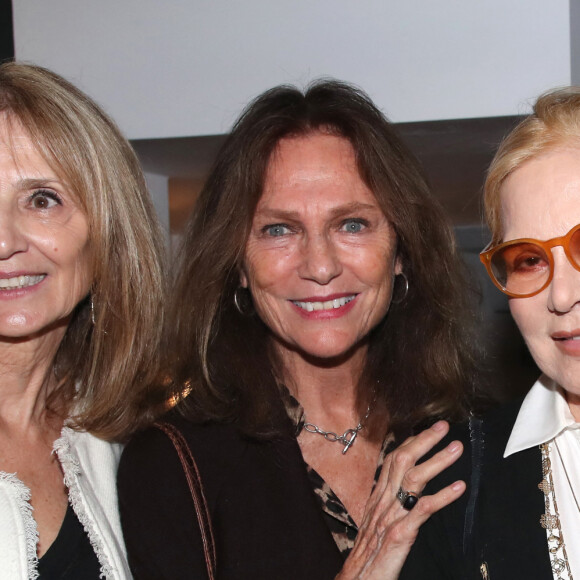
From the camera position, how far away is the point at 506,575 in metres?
1.78

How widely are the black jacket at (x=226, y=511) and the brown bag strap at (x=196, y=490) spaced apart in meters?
0.02

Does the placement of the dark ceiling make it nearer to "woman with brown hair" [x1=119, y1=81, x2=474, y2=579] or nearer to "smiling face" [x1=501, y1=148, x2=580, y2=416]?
"woman with brown hair" [x1=119, y1=81, x2=474, y2=579]

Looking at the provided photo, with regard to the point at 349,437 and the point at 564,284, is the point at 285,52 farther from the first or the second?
the point at 564,284

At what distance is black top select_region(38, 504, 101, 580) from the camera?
80.0 inches

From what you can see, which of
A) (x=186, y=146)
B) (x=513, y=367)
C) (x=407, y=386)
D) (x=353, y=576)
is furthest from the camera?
(x=513, y=367)

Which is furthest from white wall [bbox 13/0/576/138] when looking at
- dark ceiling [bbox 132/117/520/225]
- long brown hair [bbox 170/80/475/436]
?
long brown hair [bbox 170/80/475/436]

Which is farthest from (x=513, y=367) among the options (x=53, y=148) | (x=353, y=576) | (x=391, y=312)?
(x=53, y=148)

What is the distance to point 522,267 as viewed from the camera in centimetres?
179

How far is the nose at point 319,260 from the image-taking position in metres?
2.29

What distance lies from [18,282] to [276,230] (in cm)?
75

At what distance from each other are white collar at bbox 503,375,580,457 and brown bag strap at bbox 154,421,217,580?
0.79 meters

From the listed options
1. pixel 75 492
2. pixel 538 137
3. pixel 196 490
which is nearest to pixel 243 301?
pixel 196 490

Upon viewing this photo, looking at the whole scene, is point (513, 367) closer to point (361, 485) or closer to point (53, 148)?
point (361, 485)

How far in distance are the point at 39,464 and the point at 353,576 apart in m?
0.92
